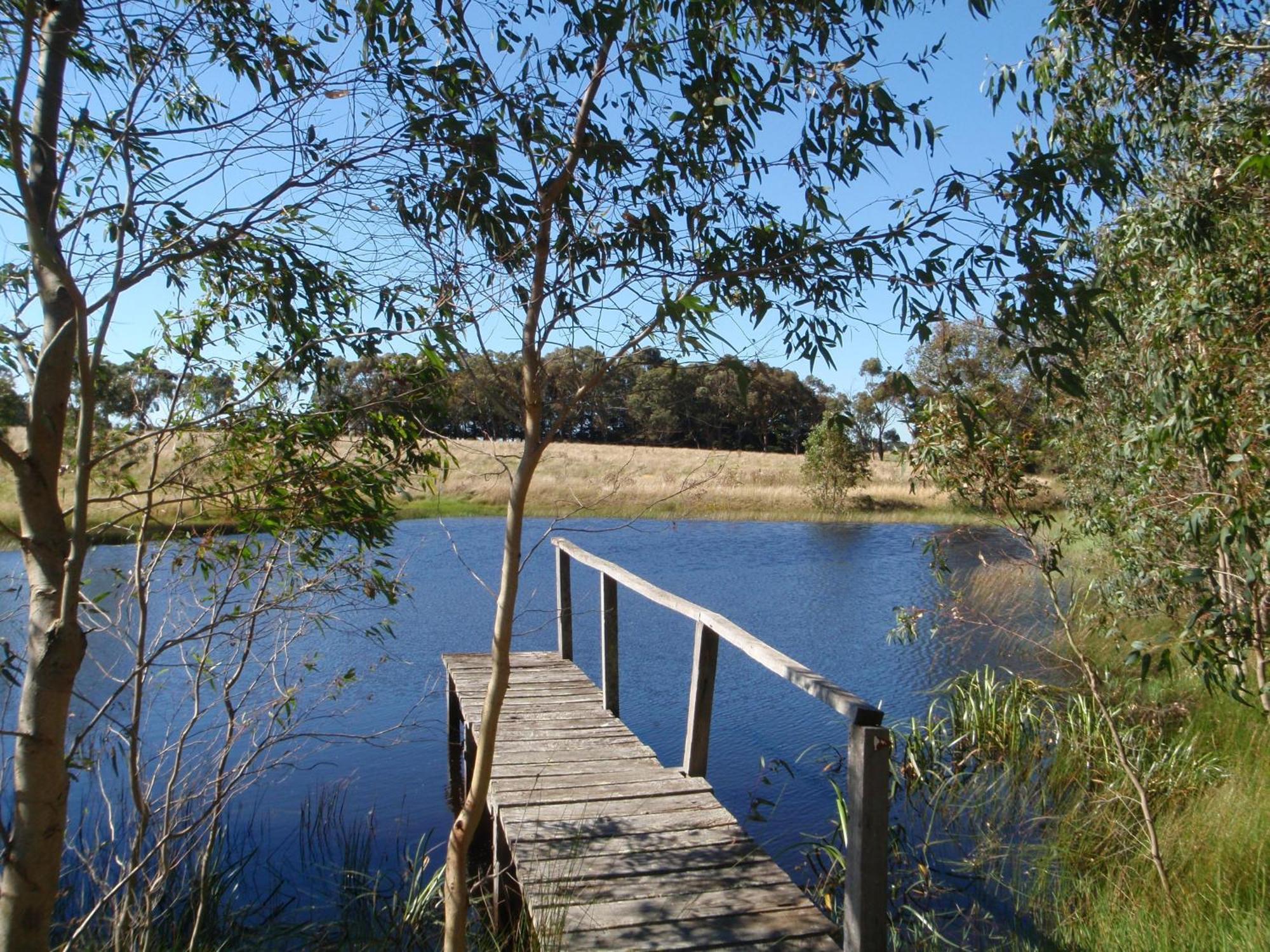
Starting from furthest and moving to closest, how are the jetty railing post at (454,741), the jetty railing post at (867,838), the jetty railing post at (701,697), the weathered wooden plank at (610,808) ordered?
the jetty railing post at (454,741), the jetty railing post at (701,697), the weathered wooden plank at (610,808), the jetty railing post at (867,838)

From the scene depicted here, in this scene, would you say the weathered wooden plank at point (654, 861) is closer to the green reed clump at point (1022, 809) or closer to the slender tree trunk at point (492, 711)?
the slender tree trunk at point (492, 711)

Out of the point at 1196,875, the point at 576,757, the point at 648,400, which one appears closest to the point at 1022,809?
the point at 1196,875

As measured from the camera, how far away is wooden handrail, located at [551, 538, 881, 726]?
2863 millimetres

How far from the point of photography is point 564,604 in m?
6.93

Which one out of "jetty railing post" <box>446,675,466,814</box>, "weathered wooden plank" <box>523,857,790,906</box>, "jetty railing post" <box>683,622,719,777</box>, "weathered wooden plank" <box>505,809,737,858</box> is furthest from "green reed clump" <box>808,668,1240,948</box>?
"jetty railing post" <box>446,675,466,814</box>

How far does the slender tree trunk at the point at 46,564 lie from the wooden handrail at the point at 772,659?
78.6 inches

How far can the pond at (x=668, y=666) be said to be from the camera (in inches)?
251

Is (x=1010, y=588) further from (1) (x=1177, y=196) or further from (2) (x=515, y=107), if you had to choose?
(2) (x=515, y=107)

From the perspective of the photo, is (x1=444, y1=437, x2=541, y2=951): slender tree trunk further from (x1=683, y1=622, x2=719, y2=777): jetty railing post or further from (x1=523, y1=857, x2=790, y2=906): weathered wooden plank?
(x1=683, y1=622, x2=719, y2=777): jetty railing post

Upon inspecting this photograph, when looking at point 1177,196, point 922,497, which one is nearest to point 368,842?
point 1177,196

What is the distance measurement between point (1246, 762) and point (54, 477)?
587 cm

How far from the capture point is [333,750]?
24.5 ft

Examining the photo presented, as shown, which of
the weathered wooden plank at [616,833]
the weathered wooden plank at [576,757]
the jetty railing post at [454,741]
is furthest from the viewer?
the jetty railing post at [454,741]

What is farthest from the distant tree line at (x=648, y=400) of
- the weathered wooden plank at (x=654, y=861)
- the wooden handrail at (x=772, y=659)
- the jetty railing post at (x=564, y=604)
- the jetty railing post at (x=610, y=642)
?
the jetty railing post at (x=564, y=604)
